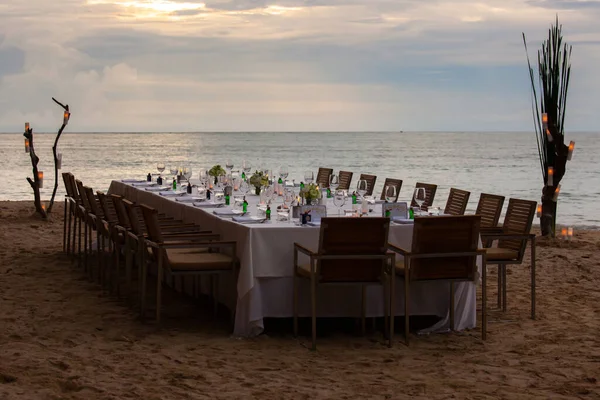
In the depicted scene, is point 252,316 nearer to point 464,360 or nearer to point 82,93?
point 464,360

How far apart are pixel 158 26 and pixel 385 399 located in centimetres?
2184

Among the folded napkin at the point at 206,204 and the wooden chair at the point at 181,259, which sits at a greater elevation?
the folded napkin at the point at 206,204

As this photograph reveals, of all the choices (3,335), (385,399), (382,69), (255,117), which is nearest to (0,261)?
(3,335)

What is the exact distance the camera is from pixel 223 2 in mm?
17609

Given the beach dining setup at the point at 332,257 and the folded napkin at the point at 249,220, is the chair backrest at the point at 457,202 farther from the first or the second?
the folded napkin at the point at 249,220

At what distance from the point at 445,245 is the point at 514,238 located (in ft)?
2.58

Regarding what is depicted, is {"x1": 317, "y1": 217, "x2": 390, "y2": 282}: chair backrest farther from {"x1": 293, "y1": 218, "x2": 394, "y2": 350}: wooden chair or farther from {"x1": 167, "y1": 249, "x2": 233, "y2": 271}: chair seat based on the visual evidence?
{"x1": 167, "y1": 249, "x2": 233, "y2": 271}: chair seat

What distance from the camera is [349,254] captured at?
20.1ft

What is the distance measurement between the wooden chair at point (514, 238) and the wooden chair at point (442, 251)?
57 centimetres

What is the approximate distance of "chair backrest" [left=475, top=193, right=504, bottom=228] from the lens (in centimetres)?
749

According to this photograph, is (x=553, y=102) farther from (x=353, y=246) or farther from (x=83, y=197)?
(x=353, y=246)

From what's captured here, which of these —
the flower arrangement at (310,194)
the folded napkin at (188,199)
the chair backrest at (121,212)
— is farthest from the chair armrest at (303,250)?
the folded napkin at (188,199)

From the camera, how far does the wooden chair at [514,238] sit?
696 cm

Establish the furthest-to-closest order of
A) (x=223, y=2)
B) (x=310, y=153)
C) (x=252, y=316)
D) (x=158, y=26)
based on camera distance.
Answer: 1. (x=310, y=153)
2. (x=158, y=26)
3. (x=223, y=2)
4. (x=252, y=316)
